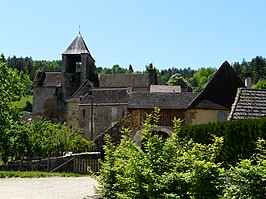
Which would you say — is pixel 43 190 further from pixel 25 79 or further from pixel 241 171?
pixel 25 79

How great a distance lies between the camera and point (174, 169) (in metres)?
7.99

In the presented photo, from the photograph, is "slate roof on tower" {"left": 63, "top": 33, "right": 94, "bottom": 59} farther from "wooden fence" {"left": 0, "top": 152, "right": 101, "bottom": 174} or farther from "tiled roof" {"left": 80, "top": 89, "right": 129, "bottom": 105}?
"wooden fence" {"left": 0, "top": 152, "right": 101, "bottom": 174}

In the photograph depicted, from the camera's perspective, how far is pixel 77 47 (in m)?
69.6

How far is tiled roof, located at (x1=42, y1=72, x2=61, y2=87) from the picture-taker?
70419 millimetres

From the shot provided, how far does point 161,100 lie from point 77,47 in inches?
1423

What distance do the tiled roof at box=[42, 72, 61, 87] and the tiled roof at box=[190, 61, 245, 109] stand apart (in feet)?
134

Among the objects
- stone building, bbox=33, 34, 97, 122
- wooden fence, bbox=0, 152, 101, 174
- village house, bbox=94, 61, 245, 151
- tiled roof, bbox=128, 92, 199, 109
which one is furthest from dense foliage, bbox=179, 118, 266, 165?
stone building, bbox=33, 34, 97, 122

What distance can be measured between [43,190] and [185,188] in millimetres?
9861

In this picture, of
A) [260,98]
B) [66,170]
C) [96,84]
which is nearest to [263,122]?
[260,98]

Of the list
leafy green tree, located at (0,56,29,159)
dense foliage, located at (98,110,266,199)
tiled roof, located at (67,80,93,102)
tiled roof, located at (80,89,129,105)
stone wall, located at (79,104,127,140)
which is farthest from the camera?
tiled roof, located at (67,80,93,102)

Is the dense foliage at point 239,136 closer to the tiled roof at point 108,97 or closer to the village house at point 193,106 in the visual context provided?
the village house at point 193,106

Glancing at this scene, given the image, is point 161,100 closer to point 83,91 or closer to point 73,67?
point 83,91

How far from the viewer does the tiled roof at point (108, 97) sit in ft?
175

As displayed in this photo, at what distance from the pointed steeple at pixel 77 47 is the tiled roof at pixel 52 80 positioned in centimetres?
534
